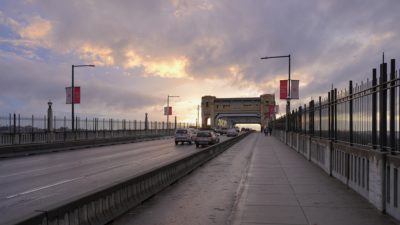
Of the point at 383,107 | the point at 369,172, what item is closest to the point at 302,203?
the point at 369,172

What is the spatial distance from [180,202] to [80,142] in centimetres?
2954

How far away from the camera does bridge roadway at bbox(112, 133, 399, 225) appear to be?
9.24 m

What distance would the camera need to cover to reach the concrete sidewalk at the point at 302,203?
30.1 ft

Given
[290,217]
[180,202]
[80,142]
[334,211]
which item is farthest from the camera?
[80,142]

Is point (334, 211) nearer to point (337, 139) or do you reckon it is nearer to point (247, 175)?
point (337, 139)

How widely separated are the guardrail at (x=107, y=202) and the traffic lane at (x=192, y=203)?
7.9 inches

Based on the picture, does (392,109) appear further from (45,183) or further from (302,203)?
(45,183)

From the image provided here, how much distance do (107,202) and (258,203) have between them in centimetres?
369

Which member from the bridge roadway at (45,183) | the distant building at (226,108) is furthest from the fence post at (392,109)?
the distant building at (226,108)

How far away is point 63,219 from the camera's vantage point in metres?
6.85

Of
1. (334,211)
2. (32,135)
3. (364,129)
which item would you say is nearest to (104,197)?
(334,211)

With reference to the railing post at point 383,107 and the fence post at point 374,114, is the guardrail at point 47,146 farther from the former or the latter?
the railing post at point 383,107

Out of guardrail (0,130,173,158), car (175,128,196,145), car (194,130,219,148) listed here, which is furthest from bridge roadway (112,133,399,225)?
car (175,128,196,145)

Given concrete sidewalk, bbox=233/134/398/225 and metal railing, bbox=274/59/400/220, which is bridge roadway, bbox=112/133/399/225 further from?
metal railing, bbox=274/59/400/220
